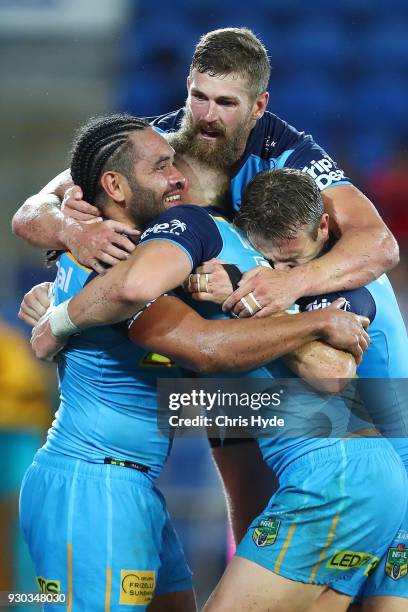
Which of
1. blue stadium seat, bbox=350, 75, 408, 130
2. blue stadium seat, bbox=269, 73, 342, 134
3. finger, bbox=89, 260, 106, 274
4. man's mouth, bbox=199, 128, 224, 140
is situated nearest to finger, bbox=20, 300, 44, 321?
finger, bbox=89, 260, 106, 274

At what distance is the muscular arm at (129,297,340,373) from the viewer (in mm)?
2744

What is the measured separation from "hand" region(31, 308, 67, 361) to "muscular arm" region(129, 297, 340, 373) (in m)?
0.31

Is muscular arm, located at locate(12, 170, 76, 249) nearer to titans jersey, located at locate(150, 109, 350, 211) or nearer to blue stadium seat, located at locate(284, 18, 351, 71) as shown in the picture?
titans jersey, located at locate(150, 109, 350, 211)

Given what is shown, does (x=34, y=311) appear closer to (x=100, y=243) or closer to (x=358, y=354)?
(x=100, y=243)

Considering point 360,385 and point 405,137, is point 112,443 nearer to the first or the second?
point 360,385

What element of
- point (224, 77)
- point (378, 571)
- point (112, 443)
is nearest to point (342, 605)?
point (378, 571)

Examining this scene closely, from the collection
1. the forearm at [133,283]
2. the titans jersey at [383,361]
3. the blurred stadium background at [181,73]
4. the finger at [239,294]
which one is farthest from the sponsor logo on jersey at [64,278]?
the blurred stadium background at [181,73]

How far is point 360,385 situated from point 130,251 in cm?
85

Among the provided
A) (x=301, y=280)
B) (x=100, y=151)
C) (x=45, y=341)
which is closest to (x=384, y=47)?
(x=100, y=151)

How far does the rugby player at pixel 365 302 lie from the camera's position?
289cm

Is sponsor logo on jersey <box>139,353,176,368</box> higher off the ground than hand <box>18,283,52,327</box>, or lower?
lower

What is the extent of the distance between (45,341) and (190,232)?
2.00 ft

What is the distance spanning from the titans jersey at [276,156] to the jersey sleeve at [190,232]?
533mm

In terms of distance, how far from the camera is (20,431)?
4.36 metres
